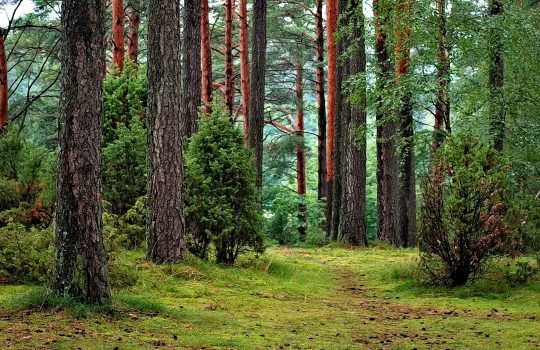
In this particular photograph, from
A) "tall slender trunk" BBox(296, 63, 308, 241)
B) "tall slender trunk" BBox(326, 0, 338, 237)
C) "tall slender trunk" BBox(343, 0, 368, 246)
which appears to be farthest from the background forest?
"tall slender trunk" BBox(296, 63, 308, 241)

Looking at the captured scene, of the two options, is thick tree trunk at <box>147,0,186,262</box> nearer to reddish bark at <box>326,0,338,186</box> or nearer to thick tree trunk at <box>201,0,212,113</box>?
thick tree trunk at <box>201,0,212,113</box>

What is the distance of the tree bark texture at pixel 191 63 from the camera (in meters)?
13.7

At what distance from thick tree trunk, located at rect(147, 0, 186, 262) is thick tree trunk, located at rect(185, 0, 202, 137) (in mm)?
3755

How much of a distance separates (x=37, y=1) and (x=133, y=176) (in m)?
11.0

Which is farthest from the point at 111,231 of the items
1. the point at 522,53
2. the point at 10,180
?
the point at 522,53

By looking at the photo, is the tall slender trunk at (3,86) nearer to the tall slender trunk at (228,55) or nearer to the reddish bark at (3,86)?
the reddish bark at (3,86)

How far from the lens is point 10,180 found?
35.0 feet

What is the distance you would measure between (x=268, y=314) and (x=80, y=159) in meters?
2.64

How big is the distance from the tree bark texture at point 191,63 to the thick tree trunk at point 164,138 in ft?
12.3

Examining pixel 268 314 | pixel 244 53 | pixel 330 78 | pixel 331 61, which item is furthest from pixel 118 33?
pixel 268 314

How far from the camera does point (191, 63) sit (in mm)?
14617

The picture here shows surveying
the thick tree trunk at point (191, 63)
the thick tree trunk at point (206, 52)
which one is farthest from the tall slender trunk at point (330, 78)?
the thick tree trunk at point (191, 63)

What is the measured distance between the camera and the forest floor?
5461mm

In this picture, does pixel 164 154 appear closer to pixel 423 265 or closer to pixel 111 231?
pixel 111 231
